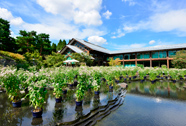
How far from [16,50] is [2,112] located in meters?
27.9

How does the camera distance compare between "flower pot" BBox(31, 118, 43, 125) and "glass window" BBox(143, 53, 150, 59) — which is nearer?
"flower pot" BBox(31, 118, 43, 125)

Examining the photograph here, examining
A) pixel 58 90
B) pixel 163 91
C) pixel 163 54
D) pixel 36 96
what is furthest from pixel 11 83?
pixel 163 54

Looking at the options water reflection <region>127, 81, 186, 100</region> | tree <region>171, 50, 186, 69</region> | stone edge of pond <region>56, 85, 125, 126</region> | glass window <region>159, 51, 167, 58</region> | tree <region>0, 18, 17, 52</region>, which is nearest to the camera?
stone edge of pond <region>56, 85, 125, 126</region>

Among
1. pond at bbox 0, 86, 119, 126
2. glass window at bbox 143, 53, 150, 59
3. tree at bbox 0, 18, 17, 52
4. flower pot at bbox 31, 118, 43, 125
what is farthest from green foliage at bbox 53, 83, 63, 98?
glass window at bbox 143, 53, 150, 59

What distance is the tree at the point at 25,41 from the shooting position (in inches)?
953

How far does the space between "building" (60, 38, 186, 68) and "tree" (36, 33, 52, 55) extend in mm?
5426

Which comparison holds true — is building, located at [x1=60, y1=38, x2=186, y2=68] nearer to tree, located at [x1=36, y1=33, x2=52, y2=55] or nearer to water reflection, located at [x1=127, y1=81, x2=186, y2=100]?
tree, located at [x1=36, y1=33, x2=52, y2=55]

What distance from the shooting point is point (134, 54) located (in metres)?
30.4

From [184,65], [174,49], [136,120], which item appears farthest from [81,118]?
[174,49]

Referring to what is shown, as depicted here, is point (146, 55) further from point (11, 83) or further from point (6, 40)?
point (6, 40)

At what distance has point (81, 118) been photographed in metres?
4.02

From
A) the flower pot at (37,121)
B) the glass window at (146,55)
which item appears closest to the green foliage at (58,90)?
the flower pot at (37,121)

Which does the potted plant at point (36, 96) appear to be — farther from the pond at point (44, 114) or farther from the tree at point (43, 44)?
the tree at point (43, 44)

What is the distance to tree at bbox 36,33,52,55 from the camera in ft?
93.0
